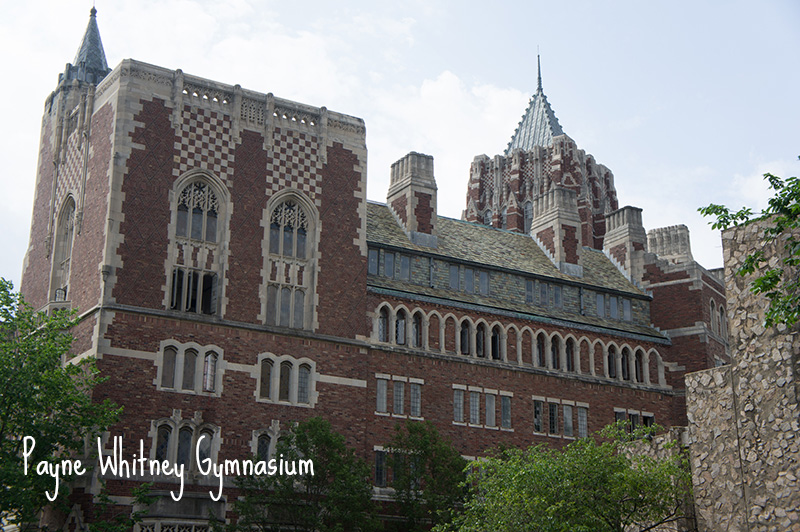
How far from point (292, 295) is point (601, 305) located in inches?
699

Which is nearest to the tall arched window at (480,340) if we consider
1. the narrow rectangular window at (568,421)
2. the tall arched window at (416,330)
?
the tall arched window at (416,330)

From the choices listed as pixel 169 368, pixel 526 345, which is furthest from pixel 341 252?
pixel 526 345

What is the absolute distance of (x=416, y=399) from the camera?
1729 inches

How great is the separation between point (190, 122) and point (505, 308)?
16.4m

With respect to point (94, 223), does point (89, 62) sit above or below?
above

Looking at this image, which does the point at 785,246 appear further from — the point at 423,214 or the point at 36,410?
the point at 423,214

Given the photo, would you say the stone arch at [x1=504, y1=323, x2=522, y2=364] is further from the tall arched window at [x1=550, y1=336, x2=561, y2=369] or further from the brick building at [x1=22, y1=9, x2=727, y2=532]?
the tall arched window at [x1=550, y1=336, x2=561, y2=369]

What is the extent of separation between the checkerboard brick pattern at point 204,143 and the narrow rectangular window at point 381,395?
10383 mm

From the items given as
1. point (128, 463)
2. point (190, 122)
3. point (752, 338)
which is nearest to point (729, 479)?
point (752, 338)

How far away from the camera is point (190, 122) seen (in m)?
41.8

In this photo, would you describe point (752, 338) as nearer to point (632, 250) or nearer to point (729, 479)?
point (729, 479)

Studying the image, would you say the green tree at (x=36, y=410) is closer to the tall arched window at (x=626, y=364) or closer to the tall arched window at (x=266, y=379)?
the tall arched window at (x=266, y=379)

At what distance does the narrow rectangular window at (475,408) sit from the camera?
4506cm

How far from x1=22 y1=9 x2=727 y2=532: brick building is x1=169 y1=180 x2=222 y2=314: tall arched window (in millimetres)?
85
